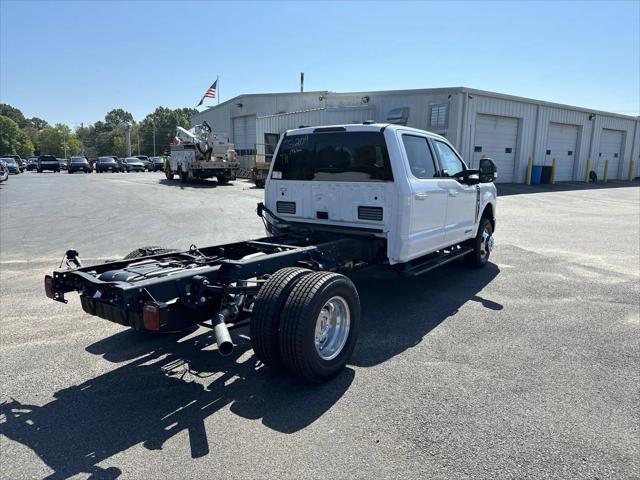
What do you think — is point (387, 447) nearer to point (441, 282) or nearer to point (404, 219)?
point (404, 219)

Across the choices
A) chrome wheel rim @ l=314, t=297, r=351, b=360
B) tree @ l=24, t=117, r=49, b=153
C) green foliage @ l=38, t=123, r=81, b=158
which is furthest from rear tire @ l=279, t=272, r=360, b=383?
tree @ l=24, t=117, r=49, b=153

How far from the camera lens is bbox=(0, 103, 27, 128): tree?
15055cm

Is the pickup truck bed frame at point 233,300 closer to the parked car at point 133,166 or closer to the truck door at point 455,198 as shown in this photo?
the truck door at point 455,198

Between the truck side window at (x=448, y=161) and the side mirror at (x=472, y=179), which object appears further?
the side mirror at (x=472, y=179)

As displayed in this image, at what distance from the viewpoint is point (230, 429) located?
320 centimetres

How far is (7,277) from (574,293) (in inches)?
322

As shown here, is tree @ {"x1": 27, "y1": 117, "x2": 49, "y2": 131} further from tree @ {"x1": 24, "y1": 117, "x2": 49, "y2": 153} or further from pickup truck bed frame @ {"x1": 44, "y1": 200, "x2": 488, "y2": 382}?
pickup truck bed frame @ {"x1": 44, "y1": 200, "x2": 488, "y2": 382}

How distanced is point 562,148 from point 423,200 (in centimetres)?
2893

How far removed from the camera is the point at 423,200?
18.5 ft

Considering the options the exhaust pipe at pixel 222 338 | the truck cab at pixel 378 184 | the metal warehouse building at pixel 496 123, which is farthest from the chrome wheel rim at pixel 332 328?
the metal warehouse building at pixel 496 123

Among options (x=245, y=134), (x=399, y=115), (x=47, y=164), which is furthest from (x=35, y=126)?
(x=399, y=115)

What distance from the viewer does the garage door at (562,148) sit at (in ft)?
96.2

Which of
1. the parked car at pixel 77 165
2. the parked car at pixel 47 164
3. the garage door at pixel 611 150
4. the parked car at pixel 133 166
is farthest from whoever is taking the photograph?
the parked car at pixel 47 164

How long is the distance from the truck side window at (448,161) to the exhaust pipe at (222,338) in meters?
4.00
